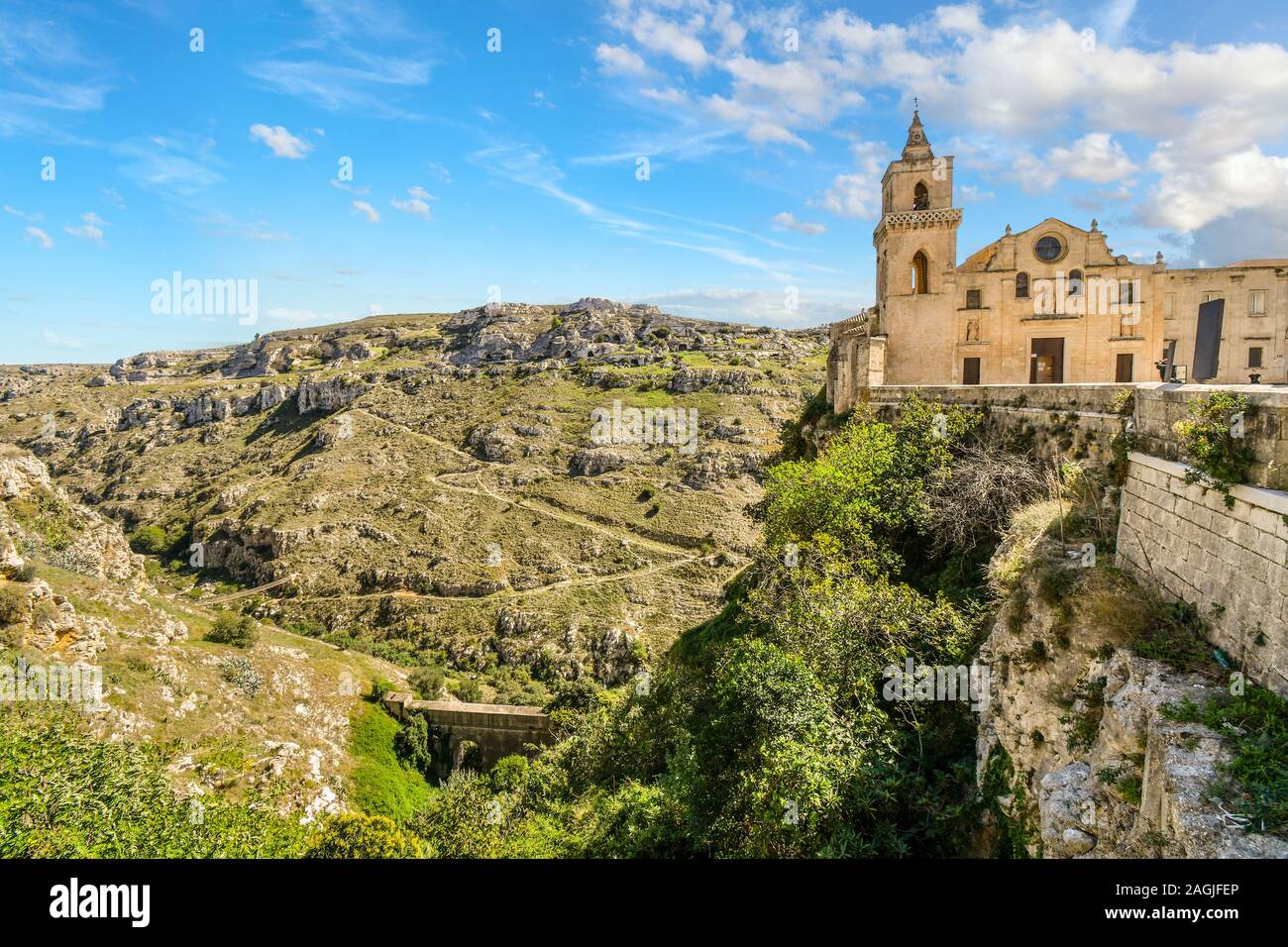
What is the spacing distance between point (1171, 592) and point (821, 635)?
18.5ft

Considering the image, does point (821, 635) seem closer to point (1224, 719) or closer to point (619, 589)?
point (1224, 719)

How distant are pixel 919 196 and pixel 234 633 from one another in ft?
112

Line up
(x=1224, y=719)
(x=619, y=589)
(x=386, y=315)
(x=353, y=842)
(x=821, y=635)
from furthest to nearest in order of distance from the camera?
(x=386, y=315)
(x=619, y=589)
(x=353, y=842)
(x=821, y=635)
(x=1224, y=719)

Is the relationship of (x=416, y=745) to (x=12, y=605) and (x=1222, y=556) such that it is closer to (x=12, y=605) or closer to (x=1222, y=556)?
(x=12, y=605)

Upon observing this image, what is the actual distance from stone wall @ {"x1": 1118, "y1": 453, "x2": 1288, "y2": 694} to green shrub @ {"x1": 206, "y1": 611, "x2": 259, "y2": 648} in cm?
3199

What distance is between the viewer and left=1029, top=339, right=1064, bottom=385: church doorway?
2508 cm

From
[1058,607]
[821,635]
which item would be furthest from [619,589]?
[1058,607]

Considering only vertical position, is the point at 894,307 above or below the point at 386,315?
below

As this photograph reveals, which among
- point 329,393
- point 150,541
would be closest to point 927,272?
point 150,541

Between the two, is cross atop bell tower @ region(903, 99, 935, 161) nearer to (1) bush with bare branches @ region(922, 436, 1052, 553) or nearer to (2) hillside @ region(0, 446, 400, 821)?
(1) bush with bare branches @ region(922, 436, 1052, 553)

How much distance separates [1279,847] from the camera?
4.62m

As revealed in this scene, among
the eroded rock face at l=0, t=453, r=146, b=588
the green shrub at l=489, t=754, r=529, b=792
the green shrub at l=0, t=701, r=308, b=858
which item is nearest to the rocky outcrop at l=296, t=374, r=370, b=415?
the eroded rock face at l=0, t=453, r=146, b=588

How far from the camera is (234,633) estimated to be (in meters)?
29.2

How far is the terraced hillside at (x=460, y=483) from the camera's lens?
4709 centimetres
